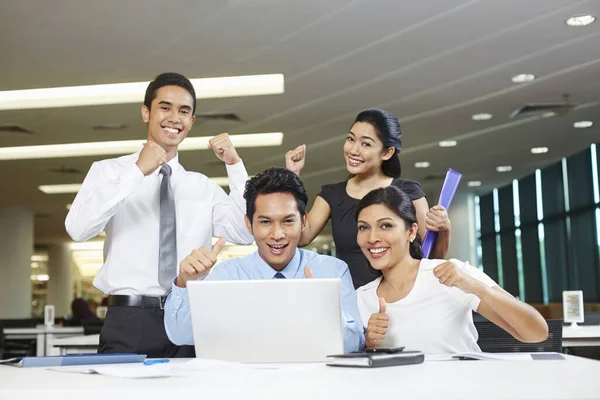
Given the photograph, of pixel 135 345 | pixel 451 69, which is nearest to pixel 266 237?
pixel 135 345

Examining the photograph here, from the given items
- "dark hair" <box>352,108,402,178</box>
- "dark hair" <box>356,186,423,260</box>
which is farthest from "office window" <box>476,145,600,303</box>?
"dark hair" <box>356,186,423,260</box>

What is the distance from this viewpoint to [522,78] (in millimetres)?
6969

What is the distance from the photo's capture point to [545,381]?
4.01 ft

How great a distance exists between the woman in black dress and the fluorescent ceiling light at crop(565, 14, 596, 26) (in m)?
3.15

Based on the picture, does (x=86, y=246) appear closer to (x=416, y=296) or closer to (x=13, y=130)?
(x=13, y=130)

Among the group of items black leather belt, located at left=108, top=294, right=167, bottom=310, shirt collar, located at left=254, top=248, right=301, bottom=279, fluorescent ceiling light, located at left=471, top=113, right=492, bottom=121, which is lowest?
black leather belt, located at left=108, top=294, right=167, bottom=310

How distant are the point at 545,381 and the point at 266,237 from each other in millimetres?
1150

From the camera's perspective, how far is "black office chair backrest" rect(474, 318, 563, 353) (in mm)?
2609

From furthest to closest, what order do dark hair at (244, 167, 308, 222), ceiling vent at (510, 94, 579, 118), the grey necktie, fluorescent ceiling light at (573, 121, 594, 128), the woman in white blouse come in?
fluorescent ceiling light at (573, 121, 594, 128)
ceiling vent at (510, 94, 579, 118)
the grey necktie
dark hair at (244, 167, 308, 222)
the woman in white blouse

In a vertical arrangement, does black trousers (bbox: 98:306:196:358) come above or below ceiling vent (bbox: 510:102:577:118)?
below

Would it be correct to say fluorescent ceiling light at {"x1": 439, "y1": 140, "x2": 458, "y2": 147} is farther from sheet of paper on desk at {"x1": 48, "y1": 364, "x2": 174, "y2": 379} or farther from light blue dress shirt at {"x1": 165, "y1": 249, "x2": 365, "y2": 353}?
sheet of paper on desk at {"x1": 48, "y1": 364, "x2": 174, "y2": 379}

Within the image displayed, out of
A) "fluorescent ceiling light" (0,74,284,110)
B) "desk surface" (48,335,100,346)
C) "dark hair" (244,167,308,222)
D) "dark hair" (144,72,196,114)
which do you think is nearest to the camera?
"dark hair" (244,167,308,222)

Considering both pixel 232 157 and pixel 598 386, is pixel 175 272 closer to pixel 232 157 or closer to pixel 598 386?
pixel 232 157

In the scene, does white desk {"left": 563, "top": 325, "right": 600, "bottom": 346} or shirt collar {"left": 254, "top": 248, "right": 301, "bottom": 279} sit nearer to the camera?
shirt collar {"left": 254, "top": 248, "right": 301, "bottom": 279}
